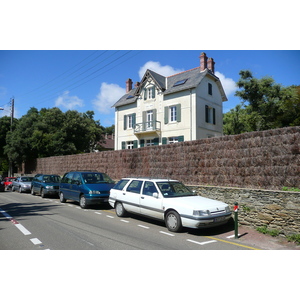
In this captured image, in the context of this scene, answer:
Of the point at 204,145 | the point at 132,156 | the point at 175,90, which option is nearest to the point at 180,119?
the point at 175,90

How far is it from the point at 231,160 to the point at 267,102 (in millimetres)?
15501

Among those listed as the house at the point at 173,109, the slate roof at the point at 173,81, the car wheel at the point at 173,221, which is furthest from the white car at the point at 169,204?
the slate roof at the point at 173,81

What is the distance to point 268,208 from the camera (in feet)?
26.5

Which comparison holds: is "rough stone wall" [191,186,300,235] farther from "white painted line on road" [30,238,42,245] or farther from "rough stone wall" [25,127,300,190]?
"white painted line on road" [30,238,42,245]

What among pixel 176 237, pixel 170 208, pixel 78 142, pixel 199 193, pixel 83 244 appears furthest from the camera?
pixel 78 142

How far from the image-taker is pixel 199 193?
1088 cm

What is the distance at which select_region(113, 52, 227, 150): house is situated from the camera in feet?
79.7

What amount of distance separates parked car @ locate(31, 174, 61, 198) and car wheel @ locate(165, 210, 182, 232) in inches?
437

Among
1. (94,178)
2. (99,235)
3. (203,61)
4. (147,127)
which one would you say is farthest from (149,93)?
(99,235)

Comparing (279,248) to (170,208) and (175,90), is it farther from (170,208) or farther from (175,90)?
(175,90)

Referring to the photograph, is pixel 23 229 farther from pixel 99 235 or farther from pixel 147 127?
pixel 147 127

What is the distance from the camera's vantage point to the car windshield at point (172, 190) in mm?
8633

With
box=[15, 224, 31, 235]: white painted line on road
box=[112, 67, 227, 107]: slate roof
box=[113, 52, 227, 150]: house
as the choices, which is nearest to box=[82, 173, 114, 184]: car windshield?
box=[15, 224, 31, 235]: white painted line on road

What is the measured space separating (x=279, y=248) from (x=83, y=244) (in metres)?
4.93
